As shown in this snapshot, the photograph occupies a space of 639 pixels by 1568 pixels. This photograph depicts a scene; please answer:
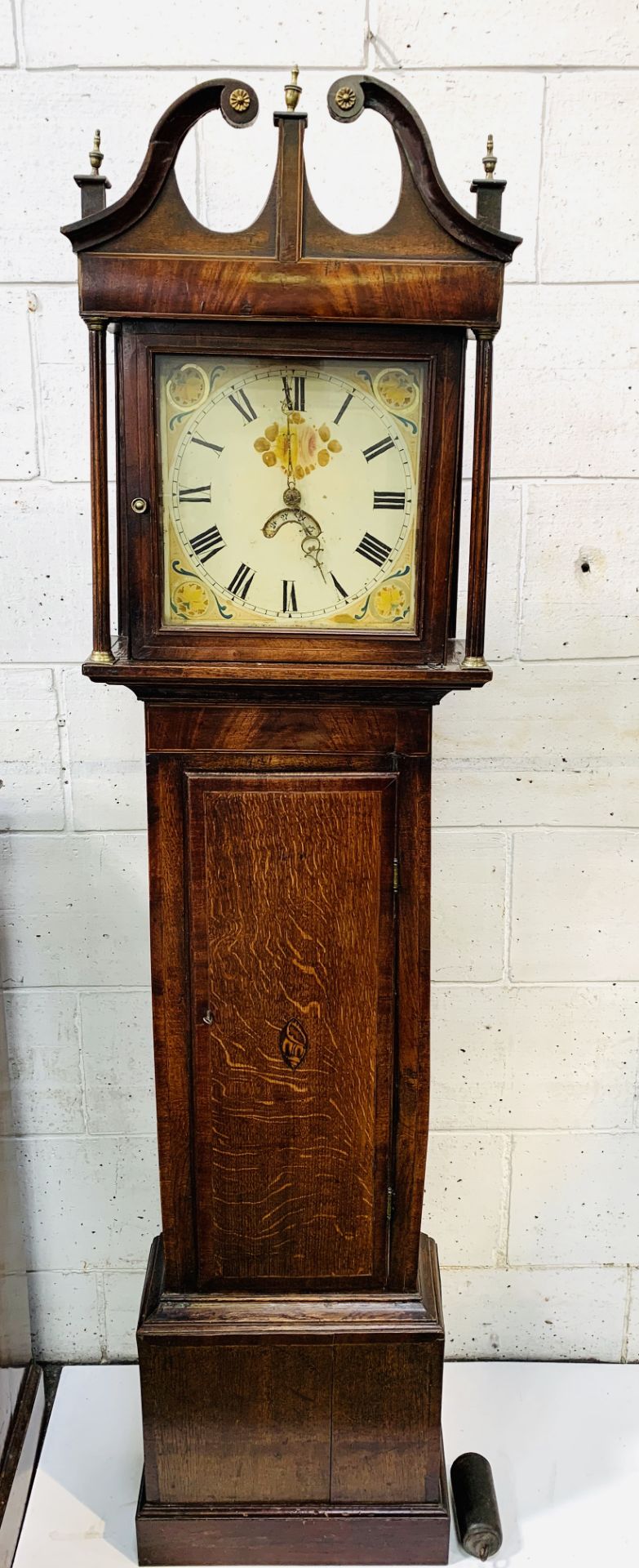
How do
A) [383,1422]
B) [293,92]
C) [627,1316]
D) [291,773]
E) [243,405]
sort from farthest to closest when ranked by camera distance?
[627,1316] < [383,1422] < [291,773] < [243,405] < [293,92]

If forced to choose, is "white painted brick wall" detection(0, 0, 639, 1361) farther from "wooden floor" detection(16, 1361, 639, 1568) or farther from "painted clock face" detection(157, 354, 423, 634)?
"painted clock face" detection(157, 354, 423, 634)

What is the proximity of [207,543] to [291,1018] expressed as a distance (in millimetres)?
621

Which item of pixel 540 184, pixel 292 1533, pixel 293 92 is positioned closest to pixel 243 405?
pixel 293 92

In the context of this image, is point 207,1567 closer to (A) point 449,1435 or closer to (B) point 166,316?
(A) point 449,1435

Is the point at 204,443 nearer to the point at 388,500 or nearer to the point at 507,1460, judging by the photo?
the point at 388,500

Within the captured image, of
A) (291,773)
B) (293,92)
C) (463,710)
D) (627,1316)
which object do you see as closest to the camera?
(293,92)

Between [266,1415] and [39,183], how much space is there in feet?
5.85

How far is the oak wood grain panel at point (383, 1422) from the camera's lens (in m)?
1.77

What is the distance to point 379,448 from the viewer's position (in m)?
1.43

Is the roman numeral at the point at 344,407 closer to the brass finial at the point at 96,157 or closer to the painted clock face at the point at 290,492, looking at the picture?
the painted clock face at the point at 290,492

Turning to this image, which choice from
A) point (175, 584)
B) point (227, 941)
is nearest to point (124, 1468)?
point (227, 941)

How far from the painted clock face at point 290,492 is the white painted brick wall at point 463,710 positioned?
0.50 m

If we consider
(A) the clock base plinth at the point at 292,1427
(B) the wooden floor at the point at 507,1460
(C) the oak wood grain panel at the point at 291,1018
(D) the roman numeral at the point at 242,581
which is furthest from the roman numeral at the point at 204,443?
(B) the wooden floor at the point at 507,1460

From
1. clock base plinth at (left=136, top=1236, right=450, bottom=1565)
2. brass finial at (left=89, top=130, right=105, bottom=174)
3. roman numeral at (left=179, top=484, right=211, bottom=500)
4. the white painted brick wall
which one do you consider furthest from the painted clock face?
clock base plinth at (left=136, top=1236, right=450, bottom=1565)
